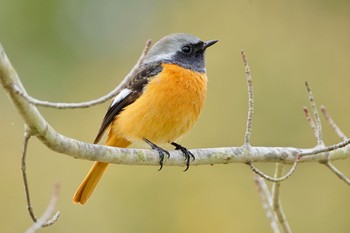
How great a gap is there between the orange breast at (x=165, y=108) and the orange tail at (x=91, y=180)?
13cm

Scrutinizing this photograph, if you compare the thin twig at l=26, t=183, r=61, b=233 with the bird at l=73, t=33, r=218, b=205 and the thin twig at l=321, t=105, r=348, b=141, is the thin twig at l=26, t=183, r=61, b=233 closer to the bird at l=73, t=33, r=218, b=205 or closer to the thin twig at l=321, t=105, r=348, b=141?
the bird at l=73, t=33, r=218, b=205

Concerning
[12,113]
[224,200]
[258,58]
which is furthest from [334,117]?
[12,113]

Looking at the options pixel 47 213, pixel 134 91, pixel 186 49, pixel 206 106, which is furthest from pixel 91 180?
pixel 206 106

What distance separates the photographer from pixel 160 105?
539 cm

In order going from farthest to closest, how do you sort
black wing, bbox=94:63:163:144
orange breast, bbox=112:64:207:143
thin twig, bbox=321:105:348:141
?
black wing, bbox=94:63:163:144
orange breast, bbox=112:64:207:143
thin twig, bbox=321:105:348:141

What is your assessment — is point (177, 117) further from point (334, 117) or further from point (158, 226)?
point (334, 117)

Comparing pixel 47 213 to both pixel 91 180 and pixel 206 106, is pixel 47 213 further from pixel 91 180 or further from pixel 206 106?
pixel 206 106

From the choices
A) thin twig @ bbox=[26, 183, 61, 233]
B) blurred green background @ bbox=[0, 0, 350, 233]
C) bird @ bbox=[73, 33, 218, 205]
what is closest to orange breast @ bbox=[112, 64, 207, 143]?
bird @ bbox=[73, 33, 218, 205]

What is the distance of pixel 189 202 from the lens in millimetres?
8562

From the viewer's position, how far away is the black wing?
563 centimetres

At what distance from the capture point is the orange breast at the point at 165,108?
5398 millimetres

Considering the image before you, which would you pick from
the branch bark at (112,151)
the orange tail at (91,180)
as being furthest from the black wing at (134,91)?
the branch bark at (112,151)

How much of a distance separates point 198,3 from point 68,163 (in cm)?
336

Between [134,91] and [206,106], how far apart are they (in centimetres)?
332
